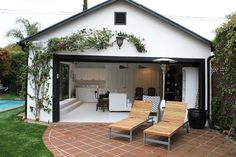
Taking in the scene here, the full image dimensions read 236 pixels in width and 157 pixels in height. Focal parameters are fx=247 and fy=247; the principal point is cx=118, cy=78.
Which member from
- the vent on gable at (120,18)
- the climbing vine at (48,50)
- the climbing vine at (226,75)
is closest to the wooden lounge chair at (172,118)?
the climbing vine at (226,75)

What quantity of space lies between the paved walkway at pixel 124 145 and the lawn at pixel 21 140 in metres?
0.27

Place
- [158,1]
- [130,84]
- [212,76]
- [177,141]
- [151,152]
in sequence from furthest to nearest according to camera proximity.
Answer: [158,1] < [130,84] < [212,76] < [177,141] < [151,152]

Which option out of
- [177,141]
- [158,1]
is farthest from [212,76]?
[158,1]

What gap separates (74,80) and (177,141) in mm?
12620

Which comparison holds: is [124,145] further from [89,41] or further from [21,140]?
[89,41]

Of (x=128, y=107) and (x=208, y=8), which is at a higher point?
(x=208, y=8)

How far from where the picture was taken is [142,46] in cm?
1079

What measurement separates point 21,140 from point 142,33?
257 inches

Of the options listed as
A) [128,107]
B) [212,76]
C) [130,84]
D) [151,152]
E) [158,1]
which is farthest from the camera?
[158,1]

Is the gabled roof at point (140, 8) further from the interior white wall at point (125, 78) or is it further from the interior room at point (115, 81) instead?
the interior white wall at point (125, 78)

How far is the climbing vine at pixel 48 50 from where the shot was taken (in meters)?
10.5

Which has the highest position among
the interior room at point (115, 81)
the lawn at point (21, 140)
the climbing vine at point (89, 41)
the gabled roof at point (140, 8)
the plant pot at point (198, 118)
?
the gabled roof at point (140, 8)

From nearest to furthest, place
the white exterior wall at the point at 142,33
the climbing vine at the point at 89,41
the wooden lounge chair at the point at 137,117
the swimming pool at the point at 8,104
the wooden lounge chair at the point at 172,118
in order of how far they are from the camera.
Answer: the wooden lounge chair at the point at 172,118
the wooden lounge chair at the point at 137,117
the climbing vine at the point at 89,41
the white exterior wall at the point at 142,33
the swimming pool at the point at 8,104

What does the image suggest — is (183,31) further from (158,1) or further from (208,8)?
(208,8)
